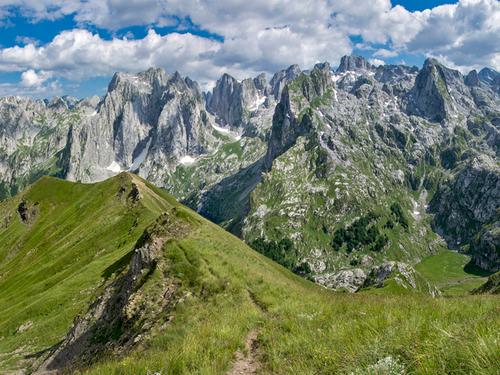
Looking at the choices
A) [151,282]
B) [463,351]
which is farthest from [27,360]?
[463,351]

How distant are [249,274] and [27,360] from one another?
133 feet

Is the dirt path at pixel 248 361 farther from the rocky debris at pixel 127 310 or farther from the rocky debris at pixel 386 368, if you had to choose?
the rocky debris at pixel 127 310

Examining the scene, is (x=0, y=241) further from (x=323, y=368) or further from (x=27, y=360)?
(x=323, y=368)

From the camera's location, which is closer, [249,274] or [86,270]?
[249,274]

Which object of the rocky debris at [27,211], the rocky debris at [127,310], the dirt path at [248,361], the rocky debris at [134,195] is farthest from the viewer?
the rocky debris at [27,211]

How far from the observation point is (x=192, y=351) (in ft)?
40.1

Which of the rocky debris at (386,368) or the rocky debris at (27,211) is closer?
the rocky debris at (386,368)

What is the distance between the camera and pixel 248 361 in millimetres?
13312

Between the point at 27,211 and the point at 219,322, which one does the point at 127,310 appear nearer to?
the point at 219,322

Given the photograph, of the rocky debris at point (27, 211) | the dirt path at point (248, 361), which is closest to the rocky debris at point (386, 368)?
the dirt path at point (248, 361)

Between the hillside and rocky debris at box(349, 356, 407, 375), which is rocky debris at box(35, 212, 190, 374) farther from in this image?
rocky debris at box(349, 356, 407, 375)

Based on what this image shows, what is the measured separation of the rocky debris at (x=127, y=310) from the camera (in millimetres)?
28339

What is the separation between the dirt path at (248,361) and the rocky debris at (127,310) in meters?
12.4

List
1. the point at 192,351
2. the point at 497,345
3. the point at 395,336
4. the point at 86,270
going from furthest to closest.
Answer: the point at 86,270
the point at 192,351
the point at 395,336
the point at 497,345
